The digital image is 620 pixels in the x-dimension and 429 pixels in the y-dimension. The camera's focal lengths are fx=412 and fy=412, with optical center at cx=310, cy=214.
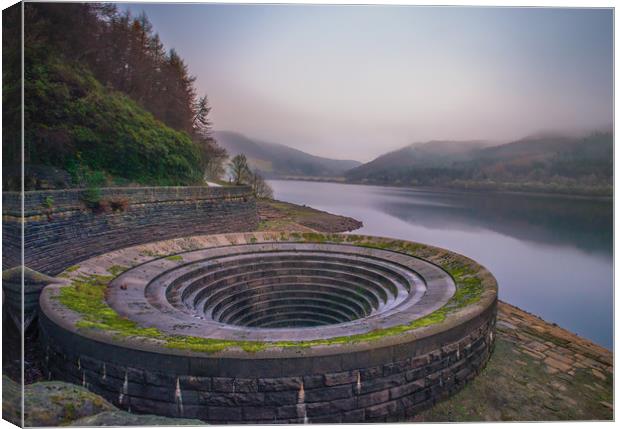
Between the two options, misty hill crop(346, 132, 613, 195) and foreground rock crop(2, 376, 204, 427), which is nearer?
foreground rock crop(2, 376, 204, 427)

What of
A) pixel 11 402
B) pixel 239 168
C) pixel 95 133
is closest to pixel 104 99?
pixel 95 133

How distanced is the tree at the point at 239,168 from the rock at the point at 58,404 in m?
17.2

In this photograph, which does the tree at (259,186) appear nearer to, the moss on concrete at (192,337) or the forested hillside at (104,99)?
the forested hillside at (104,99)

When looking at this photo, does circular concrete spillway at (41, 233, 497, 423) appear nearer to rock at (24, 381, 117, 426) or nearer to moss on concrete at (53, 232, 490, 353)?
moss on concrete at (53, 232, 490, 353)

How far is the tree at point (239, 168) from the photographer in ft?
73.2

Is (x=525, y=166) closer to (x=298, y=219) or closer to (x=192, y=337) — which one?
(x=192, y=337)

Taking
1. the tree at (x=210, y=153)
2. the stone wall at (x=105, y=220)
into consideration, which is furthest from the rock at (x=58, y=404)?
the tree at (x=210, y=153)

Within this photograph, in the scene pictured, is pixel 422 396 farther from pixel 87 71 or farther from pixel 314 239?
pixel 87 71

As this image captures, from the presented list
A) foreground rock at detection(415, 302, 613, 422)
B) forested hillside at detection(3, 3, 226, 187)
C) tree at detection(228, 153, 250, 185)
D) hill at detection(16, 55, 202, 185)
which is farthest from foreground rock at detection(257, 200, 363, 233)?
foreground rock at detection(415, 302, 613, 422)

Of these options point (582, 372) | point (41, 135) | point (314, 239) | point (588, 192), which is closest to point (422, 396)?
point (588, 192)

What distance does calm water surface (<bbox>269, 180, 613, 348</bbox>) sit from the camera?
6.64 metres

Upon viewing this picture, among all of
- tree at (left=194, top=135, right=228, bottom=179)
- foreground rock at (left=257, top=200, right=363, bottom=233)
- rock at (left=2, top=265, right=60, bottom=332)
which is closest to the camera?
rock at (left=2, top=265, right=60, bottom=332)

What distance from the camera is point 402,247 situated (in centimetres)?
1254

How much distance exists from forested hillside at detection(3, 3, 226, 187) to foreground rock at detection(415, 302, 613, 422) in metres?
9.33
